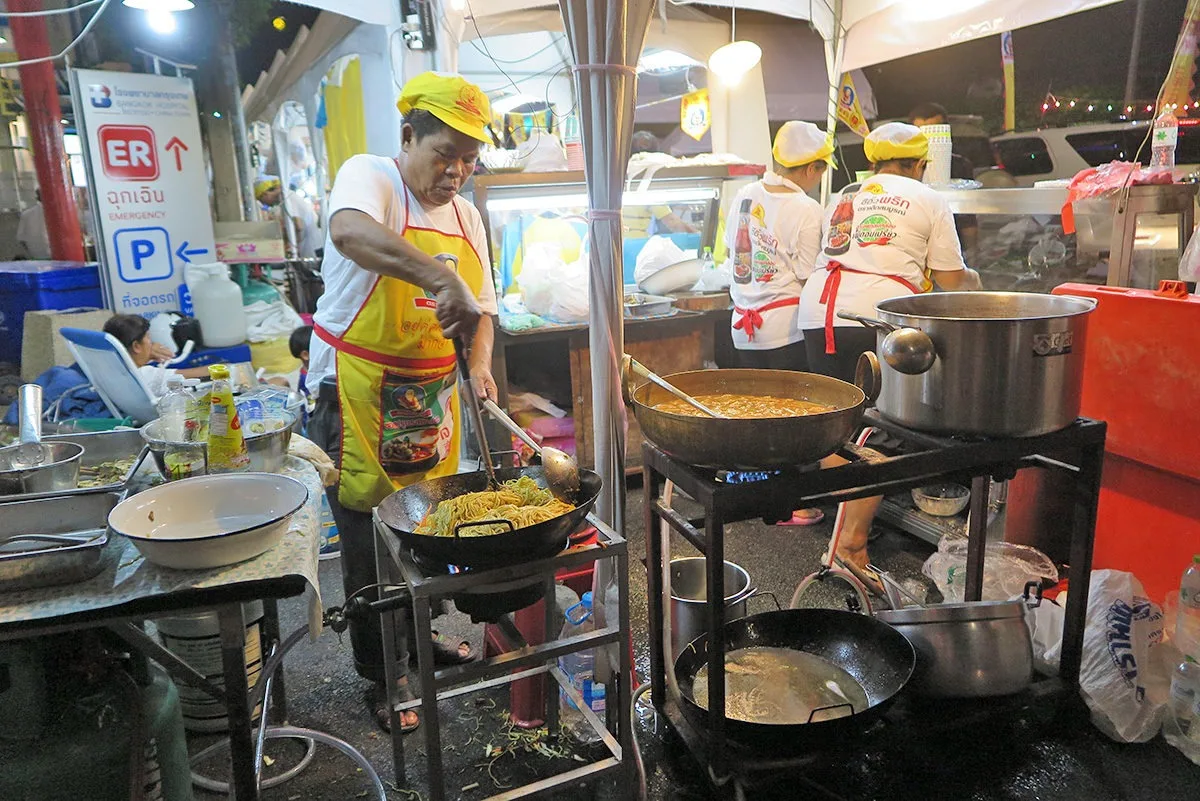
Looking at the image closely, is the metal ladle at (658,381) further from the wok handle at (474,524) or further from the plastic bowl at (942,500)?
the plastic bowl at (942,500)

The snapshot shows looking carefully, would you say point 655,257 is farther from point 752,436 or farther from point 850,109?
point 752,436

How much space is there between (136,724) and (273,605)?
1044 millimetres

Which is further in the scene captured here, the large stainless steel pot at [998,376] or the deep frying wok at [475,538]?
the large stainless steel pot at [998,376]

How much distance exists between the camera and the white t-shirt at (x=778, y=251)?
188 inches

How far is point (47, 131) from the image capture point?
8.48 m

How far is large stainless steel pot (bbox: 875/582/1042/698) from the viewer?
9.20 feet

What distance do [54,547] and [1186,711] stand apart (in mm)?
3619

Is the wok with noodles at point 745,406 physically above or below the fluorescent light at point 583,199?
below

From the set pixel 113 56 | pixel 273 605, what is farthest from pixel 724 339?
pixel 113 56

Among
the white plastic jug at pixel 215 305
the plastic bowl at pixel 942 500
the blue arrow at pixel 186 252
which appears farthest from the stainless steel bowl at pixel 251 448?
the blue arrow at pixel 186 252

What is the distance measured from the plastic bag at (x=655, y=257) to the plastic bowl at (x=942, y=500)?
230cm

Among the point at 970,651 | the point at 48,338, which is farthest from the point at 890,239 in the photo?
the point at 48,338

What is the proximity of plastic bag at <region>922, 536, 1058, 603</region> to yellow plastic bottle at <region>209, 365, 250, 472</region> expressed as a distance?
3005mm

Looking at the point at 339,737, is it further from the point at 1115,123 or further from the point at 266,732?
the point at 1115,123
